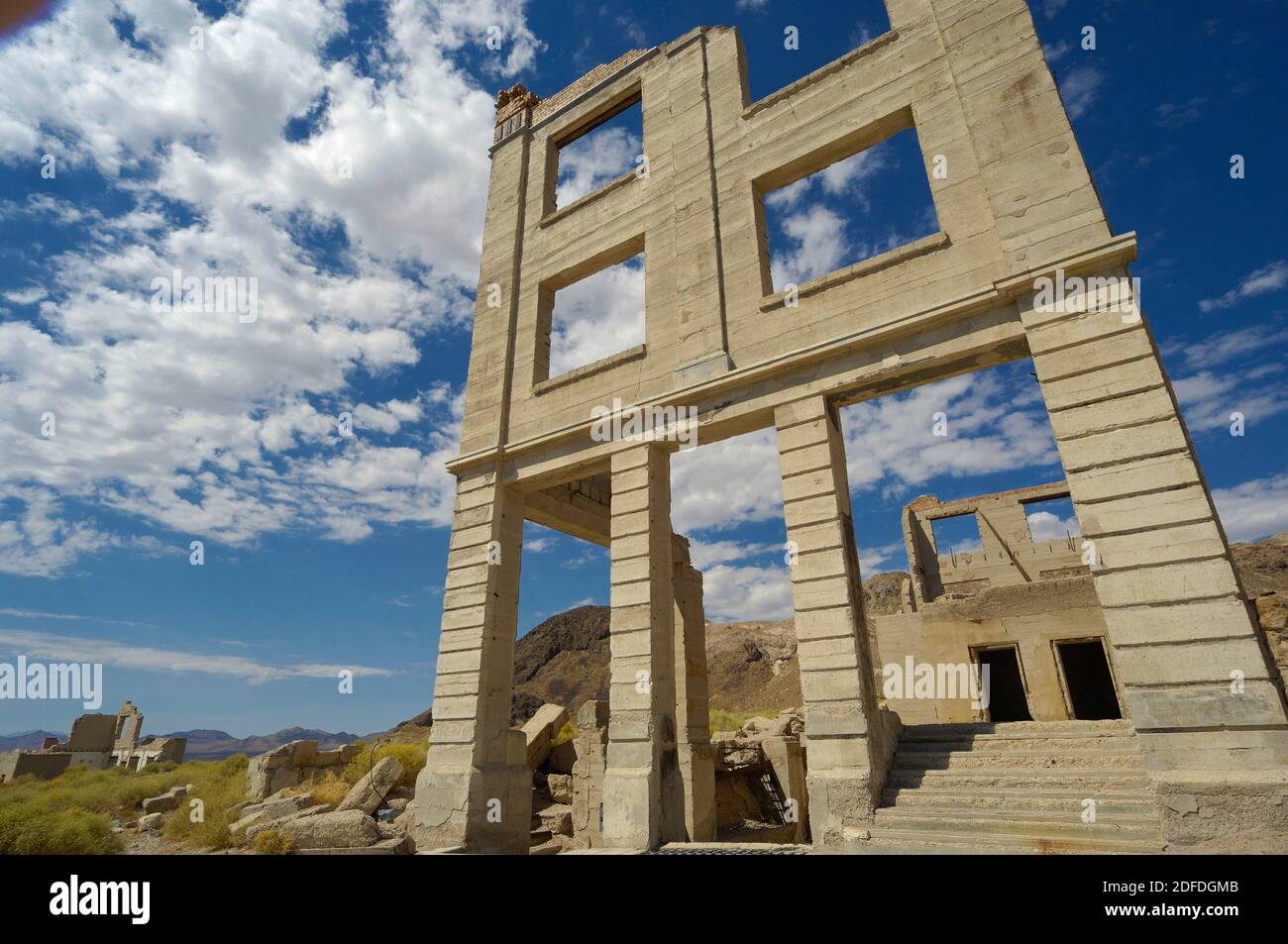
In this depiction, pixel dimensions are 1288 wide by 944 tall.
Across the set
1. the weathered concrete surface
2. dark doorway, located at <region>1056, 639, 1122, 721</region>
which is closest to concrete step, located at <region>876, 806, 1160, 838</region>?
dark doorway, located at <region>1056, 639, 1122, 721</region>

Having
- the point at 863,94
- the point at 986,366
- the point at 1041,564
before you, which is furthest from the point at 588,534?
the point at 1041,564

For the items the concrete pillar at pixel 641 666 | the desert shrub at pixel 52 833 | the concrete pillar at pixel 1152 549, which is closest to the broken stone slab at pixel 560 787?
the concrete pillar at pixel 641 666

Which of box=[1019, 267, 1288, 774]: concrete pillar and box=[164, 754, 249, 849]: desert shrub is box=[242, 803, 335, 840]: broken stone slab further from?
box=[1019, 267, 1288, 774]: concrete pillar

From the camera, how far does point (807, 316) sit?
8.95 metres

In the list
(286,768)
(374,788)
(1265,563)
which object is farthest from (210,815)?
(1265,563)

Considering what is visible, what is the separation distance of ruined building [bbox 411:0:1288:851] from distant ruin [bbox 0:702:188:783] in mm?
26938

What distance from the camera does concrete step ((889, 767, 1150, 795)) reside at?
6.13 m

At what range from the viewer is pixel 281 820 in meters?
10.7

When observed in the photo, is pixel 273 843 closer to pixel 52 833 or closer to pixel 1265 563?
pixel 52 833

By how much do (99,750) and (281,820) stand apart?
28333 mm

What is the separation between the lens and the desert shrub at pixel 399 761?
1423 centimetres

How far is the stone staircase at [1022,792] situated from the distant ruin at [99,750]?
3251 centimetres

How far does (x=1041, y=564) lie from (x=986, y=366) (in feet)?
67.6
